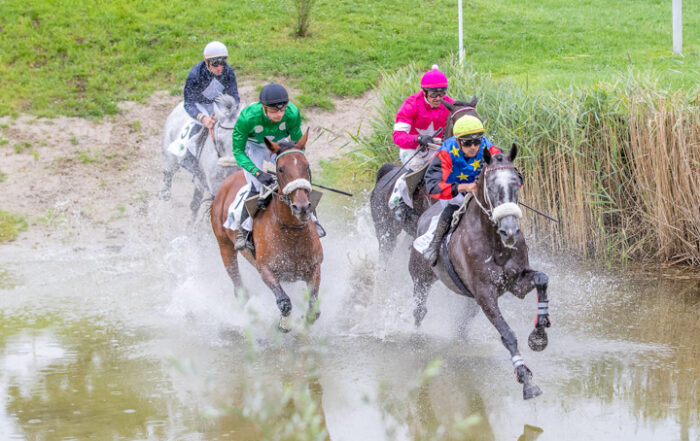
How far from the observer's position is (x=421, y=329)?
339 inches

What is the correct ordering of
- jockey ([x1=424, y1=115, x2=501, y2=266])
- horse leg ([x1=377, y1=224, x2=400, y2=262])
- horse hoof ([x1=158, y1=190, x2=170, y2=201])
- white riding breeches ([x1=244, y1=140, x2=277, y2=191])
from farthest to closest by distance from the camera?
1. horse hoof ([x1=158, y1=190, x2=170, y2=201])
2. horse leg ([x1=377, y1=224, x2=400, y2=262])
3. white riding breeches ([x1=244, y1=140, x2=277, y2=191])
4. jockey ([x1=424, y1=115, x2=501, y2=266])

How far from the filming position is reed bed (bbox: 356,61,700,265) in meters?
9.88

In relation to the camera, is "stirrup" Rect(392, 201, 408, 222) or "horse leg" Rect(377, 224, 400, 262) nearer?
"stirrup" Rect(392, 201, 408, 222)

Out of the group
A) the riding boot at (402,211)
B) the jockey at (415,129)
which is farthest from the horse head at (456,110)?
the riding boot at (402,211)

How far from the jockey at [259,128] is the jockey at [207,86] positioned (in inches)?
95.4

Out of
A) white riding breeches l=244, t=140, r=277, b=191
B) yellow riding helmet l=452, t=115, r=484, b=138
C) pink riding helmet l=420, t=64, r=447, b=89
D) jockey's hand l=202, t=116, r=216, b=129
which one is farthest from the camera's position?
jockey's hand l=202, t=116, r=216, b=129

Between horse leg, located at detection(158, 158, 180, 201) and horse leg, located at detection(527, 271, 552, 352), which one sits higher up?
horse leg, located at detection(527, 271, 552, 352)

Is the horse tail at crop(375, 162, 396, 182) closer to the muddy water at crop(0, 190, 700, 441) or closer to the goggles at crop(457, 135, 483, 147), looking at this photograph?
the muddy water at crop(0, 190, 700, 441)

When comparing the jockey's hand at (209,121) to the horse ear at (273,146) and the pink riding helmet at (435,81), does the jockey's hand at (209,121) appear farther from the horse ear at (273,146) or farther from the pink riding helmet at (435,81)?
the horse ear at (273,146)

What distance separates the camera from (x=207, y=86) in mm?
11227

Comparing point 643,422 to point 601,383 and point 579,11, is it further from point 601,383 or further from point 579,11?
point 579,11

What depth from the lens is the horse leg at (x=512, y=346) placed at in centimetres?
627

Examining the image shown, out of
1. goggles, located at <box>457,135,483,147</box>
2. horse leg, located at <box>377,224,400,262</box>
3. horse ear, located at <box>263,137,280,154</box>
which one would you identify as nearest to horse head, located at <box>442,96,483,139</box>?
goggles, located at <box>457,135,483,147</box>

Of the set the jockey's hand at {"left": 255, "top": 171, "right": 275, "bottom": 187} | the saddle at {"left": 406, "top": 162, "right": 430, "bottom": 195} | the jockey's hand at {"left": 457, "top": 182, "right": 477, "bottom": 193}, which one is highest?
the jockey's hand at {"left": 457, "top": 182, "right": 477, "bottom": 193}
